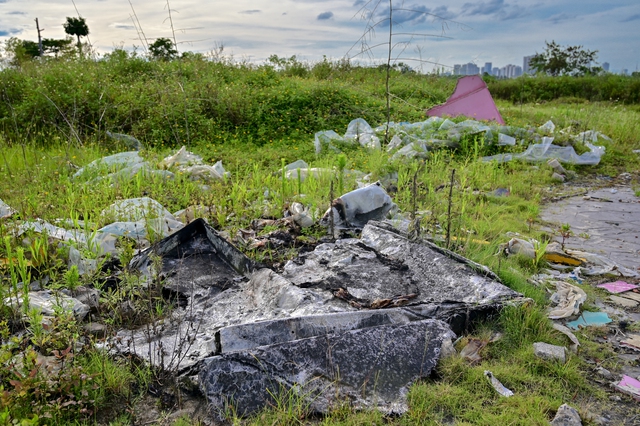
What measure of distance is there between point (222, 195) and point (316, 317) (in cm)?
237

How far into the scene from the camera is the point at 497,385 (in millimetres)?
2020

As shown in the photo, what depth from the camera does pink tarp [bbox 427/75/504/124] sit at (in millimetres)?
8359

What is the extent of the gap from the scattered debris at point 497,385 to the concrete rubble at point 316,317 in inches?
8.3

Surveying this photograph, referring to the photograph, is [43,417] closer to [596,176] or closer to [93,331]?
[93,331]

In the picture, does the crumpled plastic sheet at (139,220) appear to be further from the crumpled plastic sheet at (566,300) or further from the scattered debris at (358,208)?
the crumpled plastic sheet at (566,300)

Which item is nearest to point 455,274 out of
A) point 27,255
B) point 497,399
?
point 497,399

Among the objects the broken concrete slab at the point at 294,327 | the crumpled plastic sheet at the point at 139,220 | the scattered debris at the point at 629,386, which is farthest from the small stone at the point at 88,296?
the scattered debris at the point at 629,386

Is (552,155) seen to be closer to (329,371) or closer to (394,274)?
(394,274)

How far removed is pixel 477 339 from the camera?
228 cm

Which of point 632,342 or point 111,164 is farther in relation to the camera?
point 111,164

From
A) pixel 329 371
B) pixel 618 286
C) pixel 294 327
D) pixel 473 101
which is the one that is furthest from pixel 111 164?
pixel 473 101

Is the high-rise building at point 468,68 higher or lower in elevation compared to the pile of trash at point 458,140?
higher

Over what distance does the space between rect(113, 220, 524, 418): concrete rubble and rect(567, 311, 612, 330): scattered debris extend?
375 millimetres

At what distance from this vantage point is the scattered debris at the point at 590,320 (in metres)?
2.57
